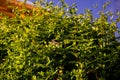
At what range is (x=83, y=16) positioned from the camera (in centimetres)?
563

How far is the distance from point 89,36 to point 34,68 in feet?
3.44

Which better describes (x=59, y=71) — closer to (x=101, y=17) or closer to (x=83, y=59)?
(x=83, y=59)

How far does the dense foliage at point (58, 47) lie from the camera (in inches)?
185

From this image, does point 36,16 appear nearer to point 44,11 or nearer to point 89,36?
point 44,11

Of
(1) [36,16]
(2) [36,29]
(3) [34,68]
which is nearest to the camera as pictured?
(3) [34,68]

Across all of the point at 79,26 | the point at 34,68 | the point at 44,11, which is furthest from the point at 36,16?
the point at 34,68

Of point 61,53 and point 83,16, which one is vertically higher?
point 83,16

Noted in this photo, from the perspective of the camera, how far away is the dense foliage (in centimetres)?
470

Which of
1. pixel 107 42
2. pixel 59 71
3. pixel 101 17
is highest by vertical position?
pixel 101 17

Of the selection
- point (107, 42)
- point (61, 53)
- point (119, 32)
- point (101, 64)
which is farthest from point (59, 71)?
point (119, 32)

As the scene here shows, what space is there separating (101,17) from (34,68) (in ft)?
4.85

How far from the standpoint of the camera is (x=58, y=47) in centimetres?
478

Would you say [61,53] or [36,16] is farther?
[36,16]

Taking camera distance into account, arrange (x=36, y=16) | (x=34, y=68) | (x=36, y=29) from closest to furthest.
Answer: (x=34, y=68) → (x=36, y=29) → (x=36, y=16)
